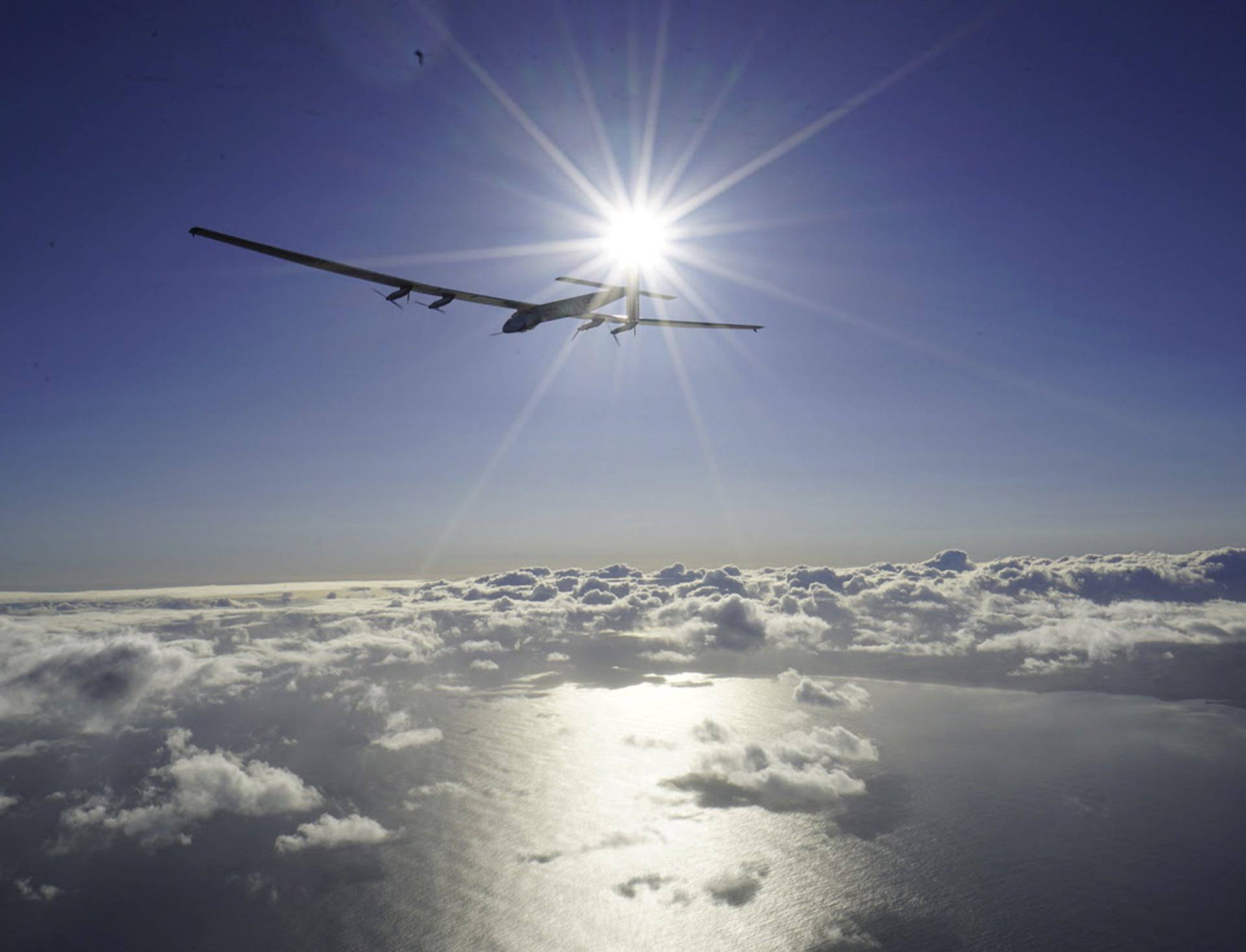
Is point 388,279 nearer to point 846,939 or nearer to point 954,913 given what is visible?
point 846,939

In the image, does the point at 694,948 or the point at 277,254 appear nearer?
the point at 277,254

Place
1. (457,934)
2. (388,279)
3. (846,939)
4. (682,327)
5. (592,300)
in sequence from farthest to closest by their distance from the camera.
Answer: (457,934), (846,939), (682,327), (592,300), (388,279)

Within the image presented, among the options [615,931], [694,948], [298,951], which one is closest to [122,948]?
[298,951]

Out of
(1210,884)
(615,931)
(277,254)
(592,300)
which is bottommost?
(615,931)

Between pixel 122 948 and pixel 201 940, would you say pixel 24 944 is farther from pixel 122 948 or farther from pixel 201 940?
pixel 201 940

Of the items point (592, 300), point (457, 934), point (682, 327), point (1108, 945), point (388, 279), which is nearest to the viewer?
point (388, 279)

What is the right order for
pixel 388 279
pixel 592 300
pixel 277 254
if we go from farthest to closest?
pixel 592 300 < pixel 388 279 < pixel 277 254

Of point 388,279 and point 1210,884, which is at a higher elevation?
point 388,279

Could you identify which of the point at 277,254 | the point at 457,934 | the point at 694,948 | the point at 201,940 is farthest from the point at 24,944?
the point at 277,254

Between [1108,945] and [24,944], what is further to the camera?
[24,944]
